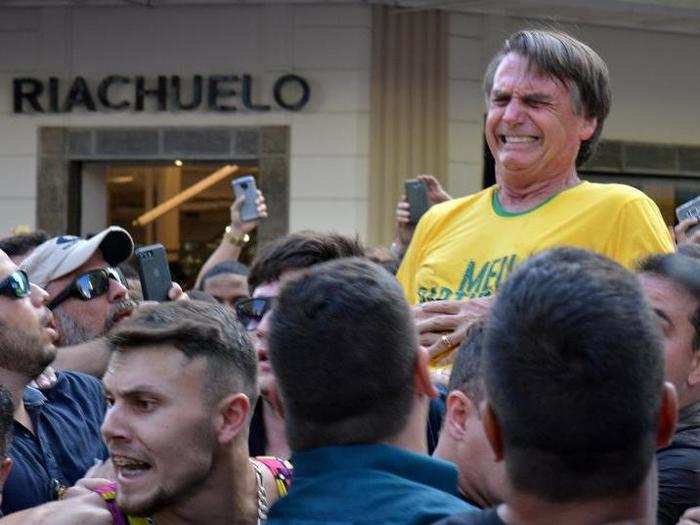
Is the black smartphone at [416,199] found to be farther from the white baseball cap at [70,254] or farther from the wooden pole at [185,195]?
the wooden pole at [185,195]

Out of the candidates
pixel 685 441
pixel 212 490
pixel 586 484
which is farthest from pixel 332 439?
pixel 685 441

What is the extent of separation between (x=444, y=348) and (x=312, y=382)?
4.89 feet

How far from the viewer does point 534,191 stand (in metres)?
4.29

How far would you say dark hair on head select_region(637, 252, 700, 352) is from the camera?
155 inches

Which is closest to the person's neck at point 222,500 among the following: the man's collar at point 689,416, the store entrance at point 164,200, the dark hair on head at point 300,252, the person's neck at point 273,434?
the person's neck at point 273,434

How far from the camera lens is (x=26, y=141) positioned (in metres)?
13.3

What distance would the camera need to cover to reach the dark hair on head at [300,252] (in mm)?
4750

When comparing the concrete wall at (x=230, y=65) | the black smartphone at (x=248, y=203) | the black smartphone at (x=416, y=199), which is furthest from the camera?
the concrete wall at (x=230, y=65)

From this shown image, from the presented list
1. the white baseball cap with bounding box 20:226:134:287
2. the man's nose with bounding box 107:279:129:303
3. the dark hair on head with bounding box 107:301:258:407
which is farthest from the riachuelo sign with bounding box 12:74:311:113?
the dark hair on head with bounding box 107:301:258:407

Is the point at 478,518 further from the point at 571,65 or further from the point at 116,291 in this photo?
the point at 116,291

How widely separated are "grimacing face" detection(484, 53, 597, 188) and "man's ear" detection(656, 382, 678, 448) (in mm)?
1912

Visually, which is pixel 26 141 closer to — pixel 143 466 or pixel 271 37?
pixel 271 37

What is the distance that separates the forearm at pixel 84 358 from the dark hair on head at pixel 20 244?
1230mm

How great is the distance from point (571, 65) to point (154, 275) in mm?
2082
